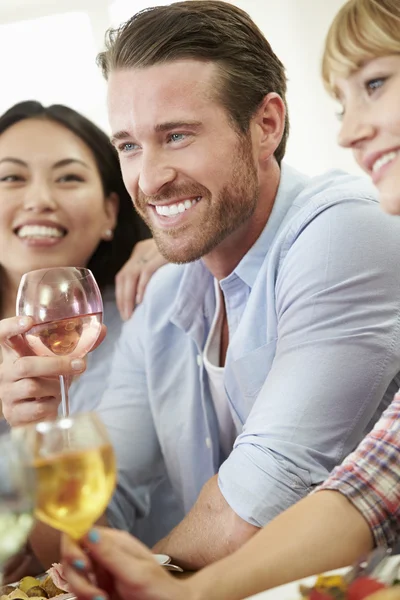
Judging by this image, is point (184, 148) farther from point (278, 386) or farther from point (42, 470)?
point (42, 470)

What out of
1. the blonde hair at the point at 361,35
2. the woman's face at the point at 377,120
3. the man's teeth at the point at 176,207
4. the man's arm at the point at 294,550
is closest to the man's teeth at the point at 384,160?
the woman's face at the point at 377,120

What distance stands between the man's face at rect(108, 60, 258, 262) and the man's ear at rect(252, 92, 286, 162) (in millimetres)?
57

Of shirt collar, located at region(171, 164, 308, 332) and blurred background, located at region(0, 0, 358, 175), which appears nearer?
shirt collar, located at region(171, 164, 308, 332)

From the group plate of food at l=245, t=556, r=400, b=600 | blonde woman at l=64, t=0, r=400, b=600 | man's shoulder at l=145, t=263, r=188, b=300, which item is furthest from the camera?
man's shoulder at l=145, t=263, r=188, b=300

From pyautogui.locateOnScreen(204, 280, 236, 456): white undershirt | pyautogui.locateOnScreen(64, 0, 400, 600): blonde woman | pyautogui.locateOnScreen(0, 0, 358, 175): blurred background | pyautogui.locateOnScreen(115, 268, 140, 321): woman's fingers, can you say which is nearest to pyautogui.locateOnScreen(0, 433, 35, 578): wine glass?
pyautogui.locateOnScreen(64, 0, 400, 600): blonde woman

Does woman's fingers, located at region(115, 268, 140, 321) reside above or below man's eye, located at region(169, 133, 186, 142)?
below

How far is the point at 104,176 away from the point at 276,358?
1022 millimetres

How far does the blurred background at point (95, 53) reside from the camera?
334 cm

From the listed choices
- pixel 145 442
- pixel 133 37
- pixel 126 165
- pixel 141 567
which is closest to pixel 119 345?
pixel 145 442

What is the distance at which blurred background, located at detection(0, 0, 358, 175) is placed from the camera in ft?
10.9

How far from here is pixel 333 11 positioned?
3377 millimetres

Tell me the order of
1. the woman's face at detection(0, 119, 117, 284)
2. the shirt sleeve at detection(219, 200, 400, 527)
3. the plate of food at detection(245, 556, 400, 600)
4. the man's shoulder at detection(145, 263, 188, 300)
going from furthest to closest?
the woman's face at detection(0, 119, 117, 284) → the man's shoulder at detection(145, 263, 188, 300) → the shirt sleeve at detection(219, 200, 400, 527) → the plate of food at detection(245, 556, 400, 600)

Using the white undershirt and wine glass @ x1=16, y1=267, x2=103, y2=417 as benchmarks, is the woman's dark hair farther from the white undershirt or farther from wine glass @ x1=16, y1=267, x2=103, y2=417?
wine glass @ x1=16, y1=267, x2=103, y2=417

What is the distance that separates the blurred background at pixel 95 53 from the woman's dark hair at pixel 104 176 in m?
1.19
